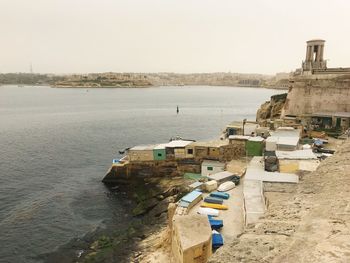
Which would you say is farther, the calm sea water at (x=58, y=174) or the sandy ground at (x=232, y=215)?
the calm sea water at (x=58, y=174)

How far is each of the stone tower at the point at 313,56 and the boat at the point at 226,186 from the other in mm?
26989

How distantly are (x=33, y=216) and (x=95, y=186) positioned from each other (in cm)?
755

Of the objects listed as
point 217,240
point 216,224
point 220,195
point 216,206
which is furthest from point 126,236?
point 217,240

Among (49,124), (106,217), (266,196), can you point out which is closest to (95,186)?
(106,217)

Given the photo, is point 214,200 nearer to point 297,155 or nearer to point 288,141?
point 297,155

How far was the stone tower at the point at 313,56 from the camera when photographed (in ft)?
140

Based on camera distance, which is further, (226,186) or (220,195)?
(226,186)

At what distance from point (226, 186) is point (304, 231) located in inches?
705

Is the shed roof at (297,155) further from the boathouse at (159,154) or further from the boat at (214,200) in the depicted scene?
the boathouse at (159,154)

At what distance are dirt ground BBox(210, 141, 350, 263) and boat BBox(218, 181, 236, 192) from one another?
1552 cm

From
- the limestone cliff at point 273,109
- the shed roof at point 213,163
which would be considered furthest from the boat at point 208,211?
the limestone cliff at point 273,109

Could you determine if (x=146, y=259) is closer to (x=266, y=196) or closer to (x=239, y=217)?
(x=239, y=217)

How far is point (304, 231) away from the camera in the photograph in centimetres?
430

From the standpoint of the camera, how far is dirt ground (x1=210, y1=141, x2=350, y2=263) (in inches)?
143
